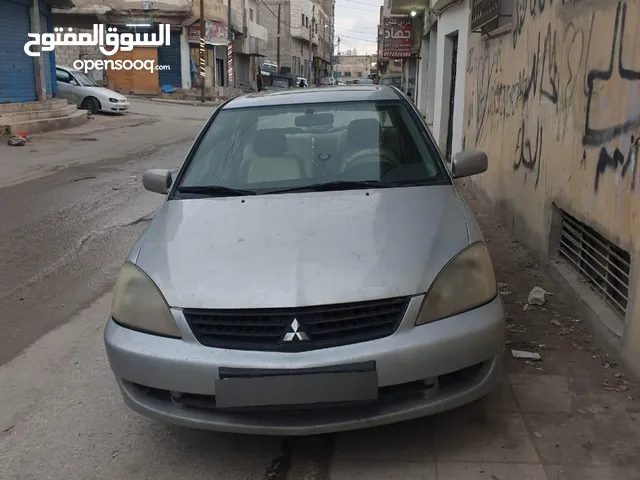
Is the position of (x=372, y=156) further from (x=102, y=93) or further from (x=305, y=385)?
(x=102, y=93)

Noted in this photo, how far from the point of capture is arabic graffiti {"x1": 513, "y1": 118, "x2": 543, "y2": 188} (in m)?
5.66

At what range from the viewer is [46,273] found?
595 centimetres

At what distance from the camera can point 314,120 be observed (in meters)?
4.23

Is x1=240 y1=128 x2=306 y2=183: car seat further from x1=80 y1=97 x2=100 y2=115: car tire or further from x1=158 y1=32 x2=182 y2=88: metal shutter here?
x1=158 y1=32 x2=182 y2=88: metal shutter

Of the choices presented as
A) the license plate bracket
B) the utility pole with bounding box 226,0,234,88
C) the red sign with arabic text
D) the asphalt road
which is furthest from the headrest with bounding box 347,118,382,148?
the utility pole with bounding box 226,0,234,88

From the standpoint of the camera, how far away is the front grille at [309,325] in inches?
104

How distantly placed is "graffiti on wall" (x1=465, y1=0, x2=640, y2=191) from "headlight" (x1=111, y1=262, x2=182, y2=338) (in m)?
2.65

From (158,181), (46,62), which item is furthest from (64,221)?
(46,62)

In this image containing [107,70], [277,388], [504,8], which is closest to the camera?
[277,388]

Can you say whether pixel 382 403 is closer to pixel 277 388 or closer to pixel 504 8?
pixel 277 388

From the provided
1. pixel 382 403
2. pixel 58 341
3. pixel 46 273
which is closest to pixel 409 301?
pixel 382 403

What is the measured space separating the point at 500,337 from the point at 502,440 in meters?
0.54

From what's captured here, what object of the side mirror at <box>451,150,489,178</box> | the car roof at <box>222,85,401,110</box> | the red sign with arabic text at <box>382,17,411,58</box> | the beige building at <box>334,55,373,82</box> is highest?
the beige building at <box>334,55,373,82</box>

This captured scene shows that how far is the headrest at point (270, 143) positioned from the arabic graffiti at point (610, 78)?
204cm
